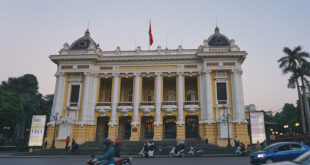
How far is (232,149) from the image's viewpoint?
2139 cm

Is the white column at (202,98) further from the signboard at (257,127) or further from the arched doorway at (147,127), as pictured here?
the arched doorway at (147,127)

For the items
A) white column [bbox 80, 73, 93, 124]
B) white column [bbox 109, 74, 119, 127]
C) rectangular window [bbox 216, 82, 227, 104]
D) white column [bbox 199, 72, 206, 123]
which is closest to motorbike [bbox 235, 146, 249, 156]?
white column [bbox 199, 72, 206, 123]

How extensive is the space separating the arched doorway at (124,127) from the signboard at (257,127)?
16.6 metres

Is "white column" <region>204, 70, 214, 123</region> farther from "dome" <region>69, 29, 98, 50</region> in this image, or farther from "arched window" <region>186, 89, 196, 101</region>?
"dome" <region>69, 29, 98, 50</region>

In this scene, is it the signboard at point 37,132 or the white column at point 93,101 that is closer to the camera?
the signboard at point 37,132

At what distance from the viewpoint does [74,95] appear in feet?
98.9

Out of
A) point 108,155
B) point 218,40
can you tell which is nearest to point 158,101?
point 218,40

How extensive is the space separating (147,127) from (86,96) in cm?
985

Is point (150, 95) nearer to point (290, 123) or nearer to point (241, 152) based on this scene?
point (241, 152)

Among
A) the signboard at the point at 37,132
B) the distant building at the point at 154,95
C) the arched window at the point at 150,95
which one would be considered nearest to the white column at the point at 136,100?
the distant building at the point at 154,95

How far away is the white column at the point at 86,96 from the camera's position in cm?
2862

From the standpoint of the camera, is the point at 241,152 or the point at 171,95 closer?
the point at 241,152

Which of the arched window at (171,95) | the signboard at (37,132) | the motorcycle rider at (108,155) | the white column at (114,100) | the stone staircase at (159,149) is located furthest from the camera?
the arched window at (171,95)

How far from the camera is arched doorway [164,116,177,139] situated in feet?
98.5
